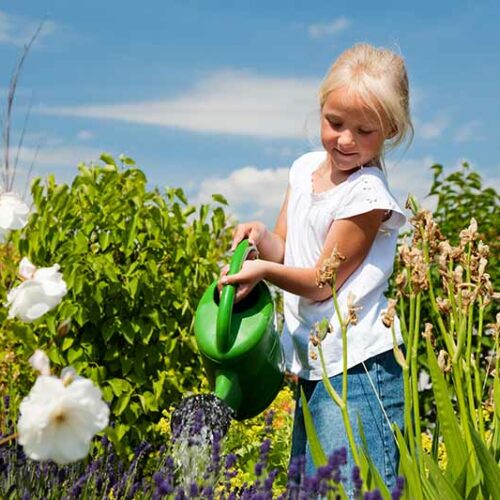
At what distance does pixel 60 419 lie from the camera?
1346mm

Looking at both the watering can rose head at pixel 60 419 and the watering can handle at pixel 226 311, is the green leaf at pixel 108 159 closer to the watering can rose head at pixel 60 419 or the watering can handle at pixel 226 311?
the watering can handle at pixel 226 311

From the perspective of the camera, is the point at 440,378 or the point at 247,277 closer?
the point at 440,378

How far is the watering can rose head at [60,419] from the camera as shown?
1328 mm

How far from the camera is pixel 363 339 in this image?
275 cm

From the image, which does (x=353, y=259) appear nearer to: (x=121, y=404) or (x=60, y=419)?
(x=60, y=419)

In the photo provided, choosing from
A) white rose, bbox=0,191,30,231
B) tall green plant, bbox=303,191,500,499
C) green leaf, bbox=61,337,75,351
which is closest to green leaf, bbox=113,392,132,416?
green leaf, bbox=61,337,75,351

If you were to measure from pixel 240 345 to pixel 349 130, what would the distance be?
697 millimetres

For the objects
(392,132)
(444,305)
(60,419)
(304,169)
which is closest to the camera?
(60,419)

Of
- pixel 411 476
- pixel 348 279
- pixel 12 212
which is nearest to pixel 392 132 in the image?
pixel 348 279

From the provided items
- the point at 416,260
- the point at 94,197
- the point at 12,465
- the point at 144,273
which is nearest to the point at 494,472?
the point at 416,260

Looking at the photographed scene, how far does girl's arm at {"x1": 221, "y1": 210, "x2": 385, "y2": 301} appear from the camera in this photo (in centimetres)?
270

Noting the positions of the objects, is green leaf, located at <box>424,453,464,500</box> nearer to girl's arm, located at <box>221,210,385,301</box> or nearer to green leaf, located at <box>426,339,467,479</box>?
green leaf, located at <box>426,339,467,479</box>

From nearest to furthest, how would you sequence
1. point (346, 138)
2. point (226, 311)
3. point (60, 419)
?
point (60, 419) < point (226, 311) < point (346, 138)

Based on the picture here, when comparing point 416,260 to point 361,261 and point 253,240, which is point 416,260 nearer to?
point 361,261
